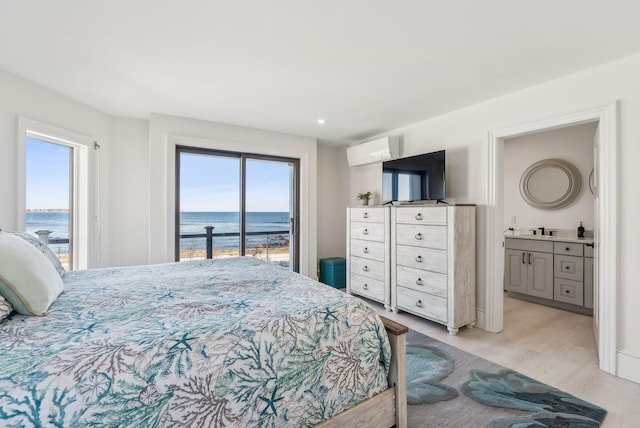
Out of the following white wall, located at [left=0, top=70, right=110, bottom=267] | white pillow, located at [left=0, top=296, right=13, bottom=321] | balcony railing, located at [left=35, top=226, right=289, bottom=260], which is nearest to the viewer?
white pillow, located at [left=0, top=296, right=13, bottom=321]

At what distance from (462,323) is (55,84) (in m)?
4.61

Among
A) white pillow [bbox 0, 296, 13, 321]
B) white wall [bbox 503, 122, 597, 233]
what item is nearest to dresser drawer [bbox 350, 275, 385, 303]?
white wall [bbox 503, 122, 597, 233]

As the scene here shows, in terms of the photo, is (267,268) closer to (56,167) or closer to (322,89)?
(322,89)

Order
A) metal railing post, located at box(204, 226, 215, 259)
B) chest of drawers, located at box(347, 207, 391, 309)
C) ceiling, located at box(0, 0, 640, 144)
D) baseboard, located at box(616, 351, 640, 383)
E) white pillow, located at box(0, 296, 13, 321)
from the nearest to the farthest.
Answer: white pillow, located at box(0, 296, 13, 321) < ceiling, located at box(0, 0, 640, 144) < baseboard, located at box(616, 351, 640, 383) < chest of drawers, located at box(347, 207, 391, 309) < metal railing post, located at box(204, 226, 215, 259)

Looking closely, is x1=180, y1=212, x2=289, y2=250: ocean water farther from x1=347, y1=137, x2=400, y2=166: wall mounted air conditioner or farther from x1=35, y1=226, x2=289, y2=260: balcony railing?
x1=347, y1=137, x2=400, y2=166: wall mounted air conditioner

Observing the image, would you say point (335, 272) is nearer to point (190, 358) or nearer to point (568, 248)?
point (568, 248)

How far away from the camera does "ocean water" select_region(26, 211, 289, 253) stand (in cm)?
322

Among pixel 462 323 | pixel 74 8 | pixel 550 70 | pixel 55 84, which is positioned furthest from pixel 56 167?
pixel 550 70

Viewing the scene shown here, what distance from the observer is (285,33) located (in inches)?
75.0

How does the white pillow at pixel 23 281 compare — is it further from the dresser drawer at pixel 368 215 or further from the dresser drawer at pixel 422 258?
the dresser drawer at pixel 368 215

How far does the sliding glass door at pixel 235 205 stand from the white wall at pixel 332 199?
0.66 meters

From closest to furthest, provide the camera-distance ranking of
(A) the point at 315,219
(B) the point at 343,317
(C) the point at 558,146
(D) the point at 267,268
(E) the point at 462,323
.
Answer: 1. (B) the point at 343,317
2. (D) the point at 267,268
3. (E) the point at 462,323
4. (C) the point at 558,146
5. (A) the point at 315,219

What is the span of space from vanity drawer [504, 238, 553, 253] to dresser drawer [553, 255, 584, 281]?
15 cm

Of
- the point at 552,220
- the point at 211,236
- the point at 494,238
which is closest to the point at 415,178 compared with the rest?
the point at 494,238
